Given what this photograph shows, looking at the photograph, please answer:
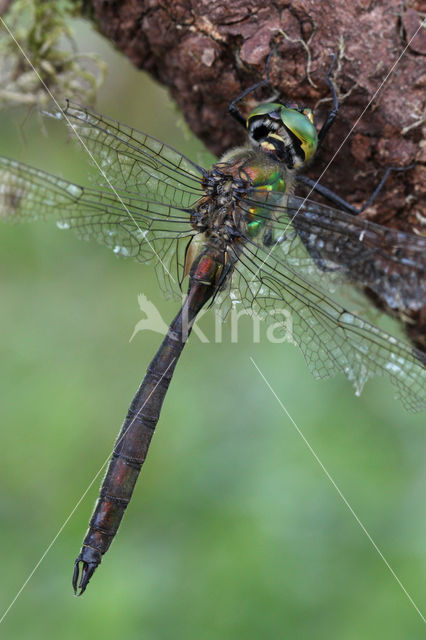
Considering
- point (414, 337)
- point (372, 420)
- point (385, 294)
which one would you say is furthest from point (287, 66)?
point (372, 420)

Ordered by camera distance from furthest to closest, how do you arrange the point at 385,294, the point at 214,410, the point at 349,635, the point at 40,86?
the point at 214,410 < the point at 40,86 < the point at 349,635 < the point at 385,294

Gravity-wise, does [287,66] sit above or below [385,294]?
above

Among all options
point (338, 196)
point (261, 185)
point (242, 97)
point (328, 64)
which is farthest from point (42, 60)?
point (338, 196)

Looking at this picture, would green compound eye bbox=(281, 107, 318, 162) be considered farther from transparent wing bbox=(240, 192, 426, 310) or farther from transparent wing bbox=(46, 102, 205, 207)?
transparent wing bbox=(46, 102, 205, 207)

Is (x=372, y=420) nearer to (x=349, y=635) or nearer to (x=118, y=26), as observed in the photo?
(x=349, y=635)

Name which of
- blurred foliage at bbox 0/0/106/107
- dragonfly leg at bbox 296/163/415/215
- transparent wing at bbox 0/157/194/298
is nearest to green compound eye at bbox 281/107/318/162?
dragonfly leg at bbox 296/163/415/215

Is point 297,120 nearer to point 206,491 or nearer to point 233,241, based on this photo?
point 233,241
